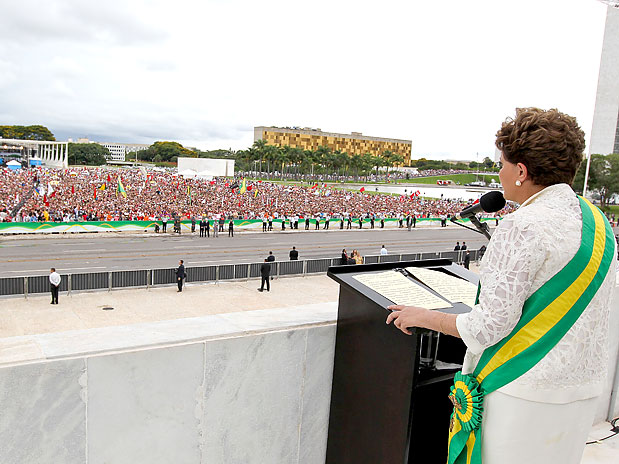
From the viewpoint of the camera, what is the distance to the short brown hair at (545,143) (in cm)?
170

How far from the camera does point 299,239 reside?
34500 millimetres

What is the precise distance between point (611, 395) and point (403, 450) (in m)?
2.93

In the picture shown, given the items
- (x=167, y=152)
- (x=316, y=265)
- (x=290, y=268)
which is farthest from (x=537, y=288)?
(x=167, y=152)

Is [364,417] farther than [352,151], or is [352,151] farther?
[352,151]

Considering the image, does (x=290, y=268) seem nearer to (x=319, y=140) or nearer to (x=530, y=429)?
(x=530, y=429)

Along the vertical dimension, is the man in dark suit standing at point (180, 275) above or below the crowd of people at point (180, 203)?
below

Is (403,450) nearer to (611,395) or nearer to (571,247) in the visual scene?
(571,247)

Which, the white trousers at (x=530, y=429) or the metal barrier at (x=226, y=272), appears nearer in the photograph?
the white trousers at (x=530, y=429)

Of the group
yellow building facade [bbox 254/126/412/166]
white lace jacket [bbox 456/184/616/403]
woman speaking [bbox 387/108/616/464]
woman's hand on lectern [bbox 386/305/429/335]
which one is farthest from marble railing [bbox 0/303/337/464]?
yellow building facade [bbox 254/126/412/166]

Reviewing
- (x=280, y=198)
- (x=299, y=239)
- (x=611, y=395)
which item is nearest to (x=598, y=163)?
(x=280, y=198)

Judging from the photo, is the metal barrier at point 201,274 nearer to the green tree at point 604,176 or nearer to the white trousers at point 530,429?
the white trousers at point 530,429

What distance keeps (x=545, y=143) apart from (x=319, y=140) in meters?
169

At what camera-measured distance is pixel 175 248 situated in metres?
28.5

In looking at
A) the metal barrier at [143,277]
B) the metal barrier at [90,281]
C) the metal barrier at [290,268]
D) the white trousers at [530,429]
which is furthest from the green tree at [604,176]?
the white trousers at [530,429]
